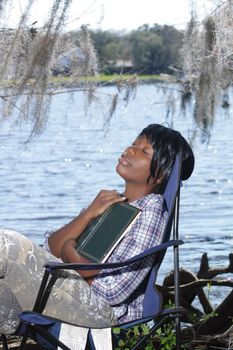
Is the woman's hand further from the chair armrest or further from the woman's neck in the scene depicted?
the chair armrest

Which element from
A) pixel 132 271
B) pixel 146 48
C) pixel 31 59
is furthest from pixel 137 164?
pixel 146 48

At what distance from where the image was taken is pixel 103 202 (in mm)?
3178

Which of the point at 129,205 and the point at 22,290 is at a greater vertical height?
the point at 129,205

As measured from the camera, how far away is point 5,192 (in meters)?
17.6

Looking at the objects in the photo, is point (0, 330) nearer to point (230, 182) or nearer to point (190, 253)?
point (190, 253)

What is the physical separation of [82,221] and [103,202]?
83 millimetres

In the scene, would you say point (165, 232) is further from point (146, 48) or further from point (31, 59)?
point (146, 48)

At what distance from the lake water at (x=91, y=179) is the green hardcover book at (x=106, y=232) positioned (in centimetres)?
334

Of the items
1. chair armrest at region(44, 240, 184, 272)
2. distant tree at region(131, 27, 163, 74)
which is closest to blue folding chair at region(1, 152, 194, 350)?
chair armrest at region(44, 240, 184, 272)

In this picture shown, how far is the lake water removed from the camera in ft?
31.1

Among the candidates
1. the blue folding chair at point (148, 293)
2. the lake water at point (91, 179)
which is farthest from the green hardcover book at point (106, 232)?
the lake water at point (91, 179)

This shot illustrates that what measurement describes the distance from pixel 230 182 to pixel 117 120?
20006 mm

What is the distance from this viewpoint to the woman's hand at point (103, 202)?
10.4 feet

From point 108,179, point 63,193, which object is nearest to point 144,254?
point 63,193
